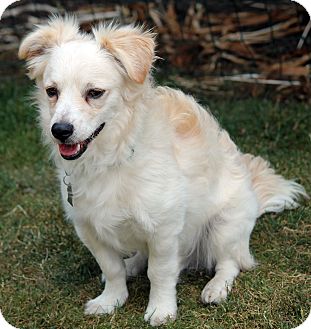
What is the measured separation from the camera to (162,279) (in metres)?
3.84

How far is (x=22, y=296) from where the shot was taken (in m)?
4.12

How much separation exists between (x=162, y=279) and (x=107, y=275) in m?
0.33

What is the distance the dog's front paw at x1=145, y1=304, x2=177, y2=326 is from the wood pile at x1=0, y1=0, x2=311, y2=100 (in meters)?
3.29

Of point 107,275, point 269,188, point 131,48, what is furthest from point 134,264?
point 131,48

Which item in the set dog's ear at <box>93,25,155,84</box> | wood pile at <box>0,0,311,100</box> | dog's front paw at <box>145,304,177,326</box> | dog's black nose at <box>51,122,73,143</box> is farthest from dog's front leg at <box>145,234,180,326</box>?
wood pile at <box>0,0,311,100</box>

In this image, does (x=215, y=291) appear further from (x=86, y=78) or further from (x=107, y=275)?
(x=86, y=78)

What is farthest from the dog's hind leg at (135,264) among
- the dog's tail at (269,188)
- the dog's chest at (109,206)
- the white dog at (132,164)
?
the dog's tail at (269,188)

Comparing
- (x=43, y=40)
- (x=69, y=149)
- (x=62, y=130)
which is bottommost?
(x=69, y=149)

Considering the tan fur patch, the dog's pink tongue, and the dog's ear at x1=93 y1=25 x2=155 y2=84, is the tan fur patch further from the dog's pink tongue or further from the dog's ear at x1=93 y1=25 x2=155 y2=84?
the dog's pink tongue

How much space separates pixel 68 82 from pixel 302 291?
5.35ft

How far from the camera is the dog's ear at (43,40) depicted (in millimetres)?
3738

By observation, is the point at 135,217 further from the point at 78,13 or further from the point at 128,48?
the point at 78,13

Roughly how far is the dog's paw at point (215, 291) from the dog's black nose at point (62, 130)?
4.05ft

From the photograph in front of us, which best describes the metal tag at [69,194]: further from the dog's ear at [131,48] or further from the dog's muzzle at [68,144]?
the dog's ear at [131,48]
